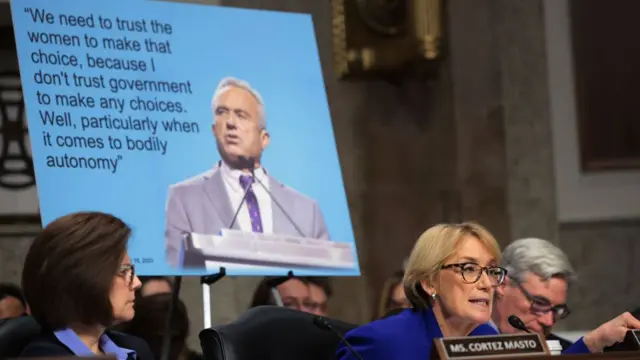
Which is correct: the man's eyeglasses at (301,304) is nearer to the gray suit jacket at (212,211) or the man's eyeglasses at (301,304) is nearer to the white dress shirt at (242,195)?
the gray suit jacket at (212,211)

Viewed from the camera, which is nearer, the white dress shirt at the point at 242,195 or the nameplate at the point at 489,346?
the nameplate at the point at 489,346

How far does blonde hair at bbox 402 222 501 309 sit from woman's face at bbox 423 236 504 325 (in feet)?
0.07

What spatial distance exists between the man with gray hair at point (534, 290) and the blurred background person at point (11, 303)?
2.14 m

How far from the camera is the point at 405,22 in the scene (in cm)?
676

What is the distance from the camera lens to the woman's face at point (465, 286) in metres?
3.53

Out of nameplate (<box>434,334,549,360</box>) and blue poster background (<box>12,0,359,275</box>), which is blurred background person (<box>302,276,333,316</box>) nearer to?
blue poster background (<box>12,0,359,275</box>)

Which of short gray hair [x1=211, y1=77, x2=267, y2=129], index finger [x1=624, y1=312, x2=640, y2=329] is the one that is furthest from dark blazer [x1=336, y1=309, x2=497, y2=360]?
short gray hair [x1=211, y1=77, x2=267, y2=129]

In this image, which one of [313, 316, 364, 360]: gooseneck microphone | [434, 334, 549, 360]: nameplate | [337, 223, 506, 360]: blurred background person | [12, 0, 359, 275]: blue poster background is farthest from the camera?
[12, 0, 359, 275]: blue poster background

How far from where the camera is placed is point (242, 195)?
14.5 ft

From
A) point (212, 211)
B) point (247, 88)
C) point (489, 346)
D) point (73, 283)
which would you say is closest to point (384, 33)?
point (247, 88)

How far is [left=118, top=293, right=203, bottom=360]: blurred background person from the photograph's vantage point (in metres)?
4.83

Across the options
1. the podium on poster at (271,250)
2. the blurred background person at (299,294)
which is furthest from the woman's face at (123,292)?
the blurred background person at (299,294)

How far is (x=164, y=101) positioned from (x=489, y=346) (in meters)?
1.97

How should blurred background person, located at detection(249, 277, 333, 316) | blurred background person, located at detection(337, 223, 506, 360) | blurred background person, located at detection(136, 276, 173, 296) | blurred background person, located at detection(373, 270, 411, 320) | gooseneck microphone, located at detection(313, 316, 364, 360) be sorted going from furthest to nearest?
blurred background person, located at detection(373, 270, 411, 320), blurred background person, located at detection(249, 277, 333, 316), blurred background person, located at detection(136, 276, 173, 296), blurred background person, located at detection(337, 223, 506, 360), gooseneck microphone, located at detection(313, 316, 364, 360)
